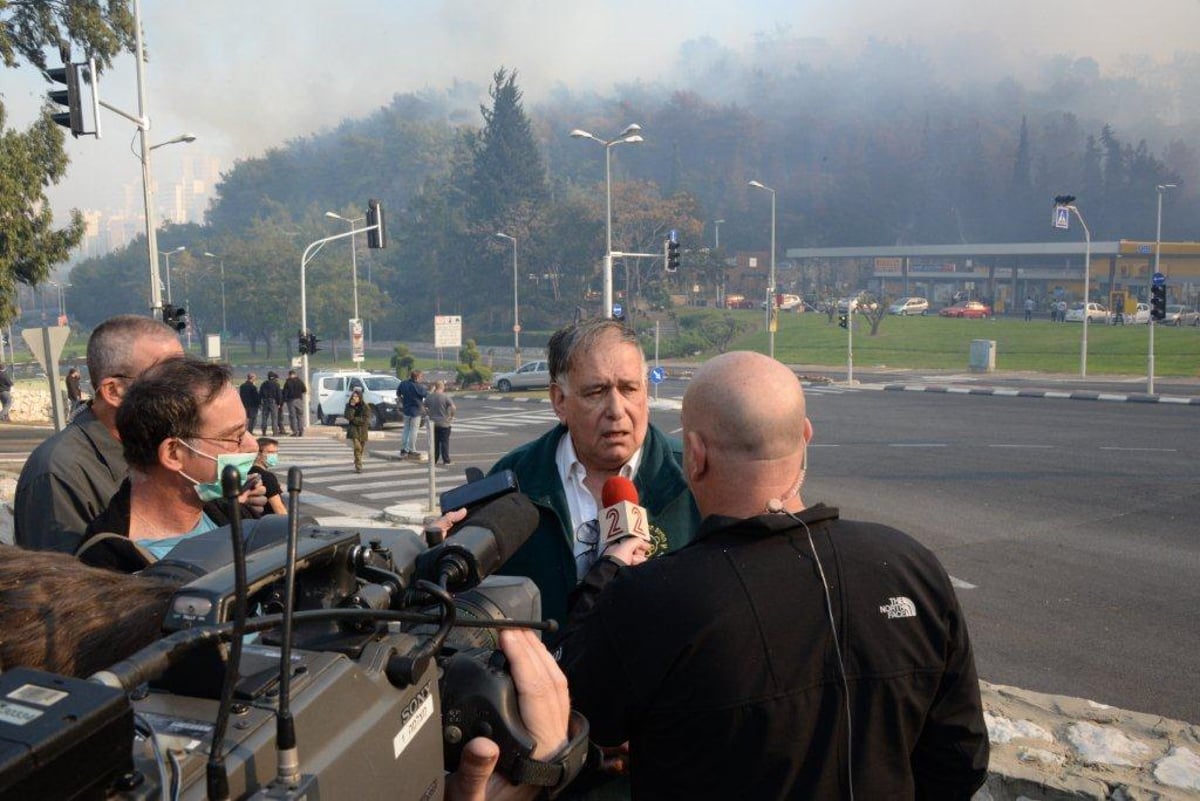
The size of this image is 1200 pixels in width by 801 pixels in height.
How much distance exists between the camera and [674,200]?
253 feet

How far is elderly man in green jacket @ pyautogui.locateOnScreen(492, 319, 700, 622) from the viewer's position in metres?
2.99

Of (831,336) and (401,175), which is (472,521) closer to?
(831,336)

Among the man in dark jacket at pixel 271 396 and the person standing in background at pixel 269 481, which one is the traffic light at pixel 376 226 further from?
the person standing in background at pixel 269 481

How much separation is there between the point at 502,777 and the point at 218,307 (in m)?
93.6

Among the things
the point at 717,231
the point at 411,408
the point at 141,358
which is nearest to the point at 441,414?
the point at 411,408

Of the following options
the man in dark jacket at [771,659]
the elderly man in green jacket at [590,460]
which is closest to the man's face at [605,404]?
the elderly man in green jacket at [590,460]

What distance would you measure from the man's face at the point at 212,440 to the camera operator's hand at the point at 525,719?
1.43 metres

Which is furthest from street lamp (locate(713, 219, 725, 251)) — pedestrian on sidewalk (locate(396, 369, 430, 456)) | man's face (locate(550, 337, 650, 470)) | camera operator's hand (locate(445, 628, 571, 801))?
camera operator's hand (locate(445, 628, 571, 801))

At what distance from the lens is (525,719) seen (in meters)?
1.62

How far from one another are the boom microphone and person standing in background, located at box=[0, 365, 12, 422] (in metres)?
31.2

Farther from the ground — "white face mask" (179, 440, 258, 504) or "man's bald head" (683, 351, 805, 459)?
"man's bald head" (683, 351, 805, 459)

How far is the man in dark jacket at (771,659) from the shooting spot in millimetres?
1844

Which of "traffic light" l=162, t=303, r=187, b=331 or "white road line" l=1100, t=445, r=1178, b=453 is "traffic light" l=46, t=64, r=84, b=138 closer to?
"traffic light" l=162, t=303, r=187, b=331

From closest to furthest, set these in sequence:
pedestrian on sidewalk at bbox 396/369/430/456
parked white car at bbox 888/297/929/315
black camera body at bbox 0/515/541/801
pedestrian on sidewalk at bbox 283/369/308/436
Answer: black camera body at bbox 0/515/541/801, pedestrian on sidewalk at bbox 396/369/430/456, pedestrian on sidewalk at bbox 283/369/308/436, parked white car at bbox 888/297/929/315
